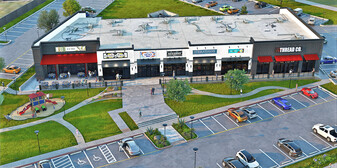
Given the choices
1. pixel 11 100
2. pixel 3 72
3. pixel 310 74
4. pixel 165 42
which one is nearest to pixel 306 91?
pixel 310 74

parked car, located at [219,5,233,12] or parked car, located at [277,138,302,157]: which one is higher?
parked car, located at [219,5,233,12]

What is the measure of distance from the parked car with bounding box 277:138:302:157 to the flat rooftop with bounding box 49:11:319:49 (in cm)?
2996

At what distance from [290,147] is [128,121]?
26732 mm

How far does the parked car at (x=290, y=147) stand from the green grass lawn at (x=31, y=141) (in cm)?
3197

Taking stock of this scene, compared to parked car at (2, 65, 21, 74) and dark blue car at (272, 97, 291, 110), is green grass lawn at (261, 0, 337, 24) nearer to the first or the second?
dark blue car at (272, 97, 291, 110)

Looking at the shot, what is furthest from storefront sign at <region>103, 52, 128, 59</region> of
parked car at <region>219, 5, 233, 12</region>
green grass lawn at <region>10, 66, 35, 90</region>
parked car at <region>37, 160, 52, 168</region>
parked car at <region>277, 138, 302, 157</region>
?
parked car at <region>219, 5, 233, 12</region>

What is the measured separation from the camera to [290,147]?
5341 centimetres

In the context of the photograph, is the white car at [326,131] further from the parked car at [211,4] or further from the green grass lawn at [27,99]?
the parked car at [211,4]

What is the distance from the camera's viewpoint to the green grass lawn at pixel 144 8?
12138cm

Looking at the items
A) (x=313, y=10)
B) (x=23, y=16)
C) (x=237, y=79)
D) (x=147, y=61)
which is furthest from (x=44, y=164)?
(x=313, y=10)

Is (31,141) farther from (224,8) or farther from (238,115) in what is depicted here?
(224,8)

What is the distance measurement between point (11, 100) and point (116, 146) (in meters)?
26.8

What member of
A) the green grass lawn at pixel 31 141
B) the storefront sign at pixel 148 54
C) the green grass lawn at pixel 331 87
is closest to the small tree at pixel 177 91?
the storefront sign at pixel 148 54

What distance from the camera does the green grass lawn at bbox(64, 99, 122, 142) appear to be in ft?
192
